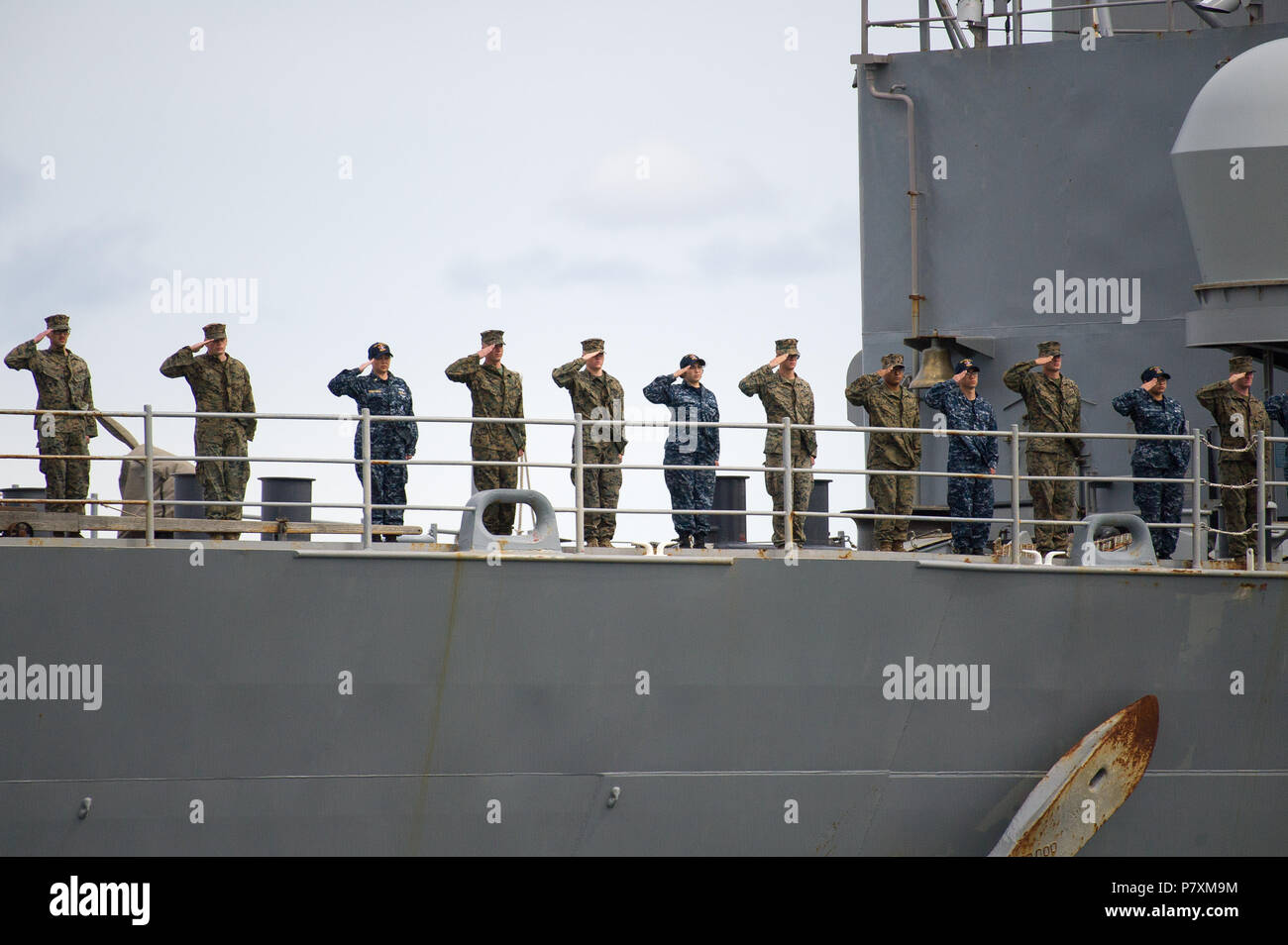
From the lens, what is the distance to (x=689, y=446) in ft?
40.6

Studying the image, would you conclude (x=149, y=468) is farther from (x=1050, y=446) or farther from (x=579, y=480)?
(x=1050, y=446)

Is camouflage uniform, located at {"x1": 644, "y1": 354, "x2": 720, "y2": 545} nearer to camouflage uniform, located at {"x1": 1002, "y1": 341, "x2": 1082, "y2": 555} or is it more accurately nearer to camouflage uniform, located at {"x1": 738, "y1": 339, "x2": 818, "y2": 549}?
camouflage uniform, located at {"x1": 738, "y1": 339, "x2": 818, "y2": 549}

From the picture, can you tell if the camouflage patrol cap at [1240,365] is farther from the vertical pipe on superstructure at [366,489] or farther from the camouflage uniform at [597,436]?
the vertical pipe on superstructure at [366,489]

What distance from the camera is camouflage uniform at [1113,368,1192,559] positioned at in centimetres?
1282

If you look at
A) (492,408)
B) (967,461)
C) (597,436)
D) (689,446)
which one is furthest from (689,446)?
(967,461)

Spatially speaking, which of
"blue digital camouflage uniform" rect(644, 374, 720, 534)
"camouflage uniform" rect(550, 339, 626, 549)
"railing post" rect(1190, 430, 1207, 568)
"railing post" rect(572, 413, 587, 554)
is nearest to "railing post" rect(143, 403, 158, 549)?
"railing post" rect(572, 413, 587, 554)

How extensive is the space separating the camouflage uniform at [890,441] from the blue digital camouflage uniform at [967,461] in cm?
25

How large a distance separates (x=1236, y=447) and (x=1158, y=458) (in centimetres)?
60

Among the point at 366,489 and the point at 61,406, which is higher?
the point at 61,406

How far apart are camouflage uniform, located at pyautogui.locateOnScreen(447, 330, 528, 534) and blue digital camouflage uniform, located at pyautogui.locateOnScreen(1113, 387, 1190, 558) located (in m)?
4.76

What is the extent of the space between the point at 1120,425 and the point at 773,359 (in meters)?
3.68

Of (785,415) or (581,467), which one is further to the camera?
(785,415)

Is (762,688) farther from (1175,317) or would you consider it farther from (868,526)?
(1175,317)
